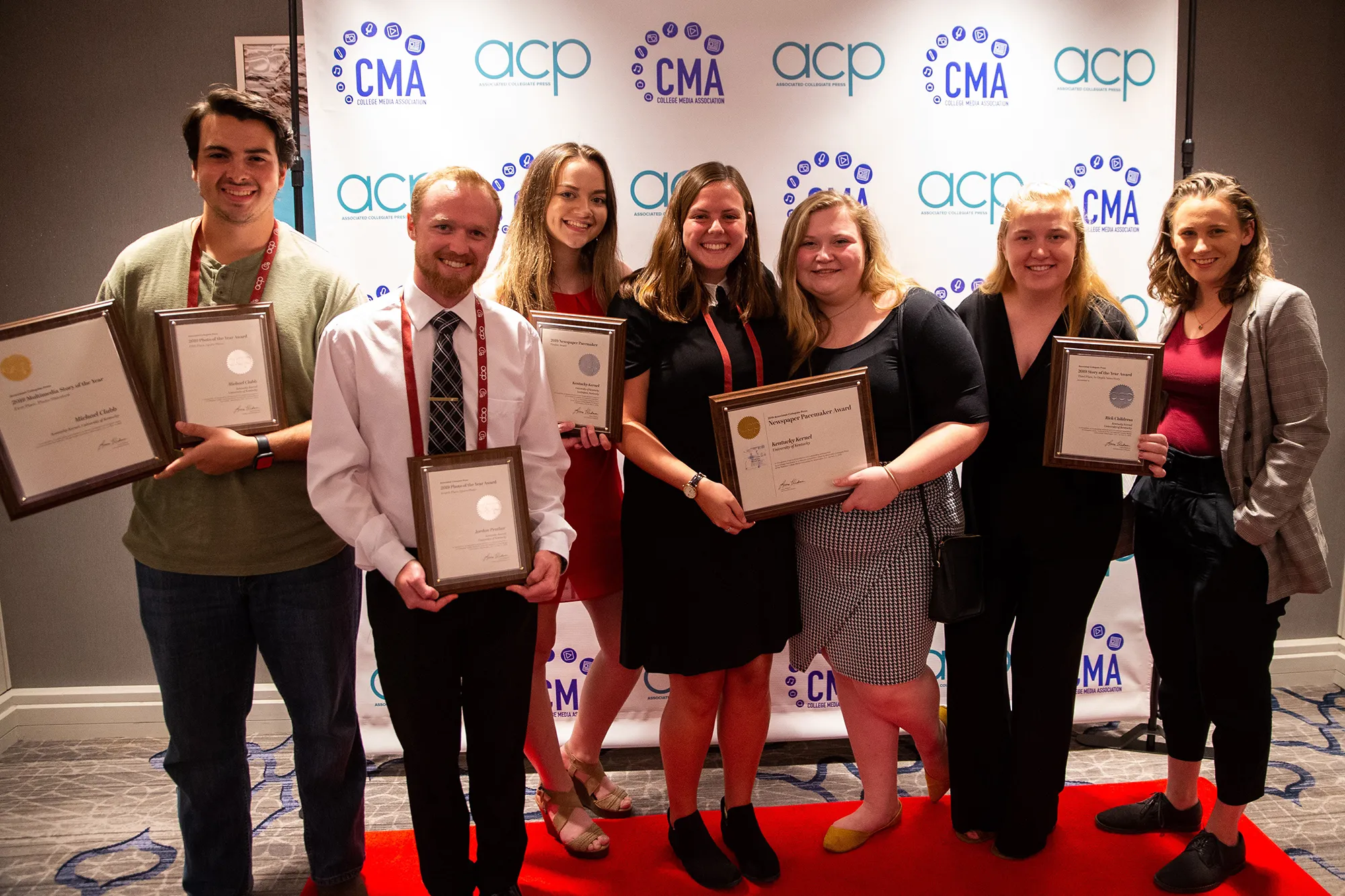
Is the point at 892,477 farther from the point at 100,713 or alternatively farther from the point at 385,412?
the point at 100,713

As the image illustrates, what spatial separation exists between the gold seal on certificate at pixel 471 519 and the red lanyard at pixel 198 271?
2.11ft

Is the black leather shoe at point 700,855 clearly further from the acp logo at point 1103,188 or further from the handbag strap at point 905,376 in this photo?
the acp logo at point 1103,188

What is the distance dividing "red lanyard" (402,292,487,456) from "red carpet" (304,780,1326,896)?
135cm

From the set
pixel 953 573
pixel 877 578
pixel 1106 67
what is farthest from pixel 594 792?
pixel 1106 67

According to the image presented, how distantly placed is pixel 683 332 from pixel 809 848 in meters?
1.58

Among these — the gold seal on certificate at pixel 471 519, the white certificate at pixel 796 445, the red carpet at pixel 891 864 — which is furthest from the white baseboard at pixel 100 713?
the white certificate at pixel 796 445

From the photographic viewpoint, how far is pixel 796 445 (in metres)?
2.33

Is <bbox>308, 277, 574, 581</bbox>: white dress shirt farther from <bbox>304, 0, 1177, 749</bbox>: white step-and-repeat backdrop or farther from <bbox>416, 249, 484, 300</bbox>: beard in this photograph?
<bbox>304, 0, 1177, 749</bbox>: white step-and-repeat backdrop

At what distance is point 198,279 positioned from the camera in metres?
2.23

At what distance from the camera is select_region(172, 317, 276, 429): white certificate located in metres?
2.11

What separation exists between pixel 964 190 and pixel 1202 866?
7.40ft

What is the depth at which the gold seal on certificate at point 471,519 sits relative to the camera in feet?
6.55

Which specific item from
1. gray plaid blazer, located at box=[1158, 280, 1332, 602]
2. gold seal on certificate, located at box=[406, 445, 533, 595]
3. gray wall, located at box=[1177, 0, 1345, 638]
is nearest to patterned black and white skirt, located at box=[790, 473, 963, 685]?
gray plaid blazer, located at box=[1158, 280, 1332, 602]

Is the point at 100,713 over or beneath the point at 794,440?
beneath
